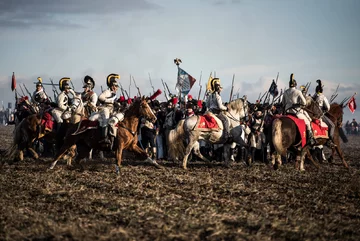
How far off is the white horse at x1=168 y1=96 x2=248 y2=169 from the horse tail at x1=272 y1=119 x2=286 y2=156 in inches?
63.5

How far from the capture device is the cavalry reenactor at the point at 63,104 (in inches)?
635

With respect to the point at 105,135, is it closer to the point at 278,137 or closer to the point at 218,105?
→ the point at 218,105

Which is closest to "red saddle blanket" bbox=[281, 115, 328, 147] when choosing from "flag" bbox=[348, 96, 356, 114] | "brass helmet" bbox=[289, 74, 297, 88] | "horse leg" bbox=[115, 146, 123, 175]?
"brass helmet" bbox=[289, 74, 297, 88]

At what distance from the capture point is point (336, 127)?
55.9 ft

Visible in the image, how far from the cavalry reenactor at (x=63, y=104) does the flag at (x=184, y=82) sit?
254 inches

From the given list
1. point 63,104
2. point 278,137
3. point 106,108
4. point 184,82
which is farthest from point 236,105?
point 63,104

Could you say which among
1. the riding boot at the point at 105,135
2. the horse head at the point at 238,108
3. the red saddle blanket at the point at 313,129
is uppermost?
the horse head at the point at 238,108

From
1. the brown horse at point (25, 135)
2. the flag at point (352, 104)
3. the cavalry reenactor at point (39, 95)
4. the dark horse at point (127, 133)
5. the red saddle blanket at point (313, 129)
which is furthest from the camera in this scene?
the flag at point (352, 104)

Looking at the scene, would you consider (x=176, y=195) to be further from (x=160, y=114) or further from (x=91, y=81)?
(x=160, y=114)

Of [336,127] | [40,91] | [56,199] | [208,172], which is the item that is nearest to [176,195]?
[56,199]

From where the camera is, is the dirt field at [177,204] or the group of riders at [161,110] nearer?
the dirt field at [177,204]

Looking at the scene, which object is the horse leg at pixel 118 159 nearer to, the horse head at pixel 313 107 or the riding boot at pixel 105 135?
the riding boot at pixel 105 135

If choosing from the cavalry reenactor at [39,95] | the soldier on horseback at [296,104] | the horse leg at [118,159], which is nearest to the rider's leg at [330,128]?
the soldier on horseback at [296,104]

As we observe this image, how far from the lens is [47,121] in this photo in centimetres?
1645
